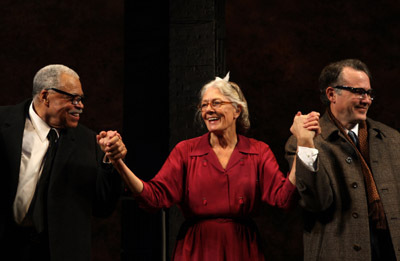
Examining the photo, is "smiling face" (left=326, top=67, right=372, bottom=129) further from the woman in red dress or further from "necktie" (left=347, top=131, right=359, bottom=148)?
the woman in red dress

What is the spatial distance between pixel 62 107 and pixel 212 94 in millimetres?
810

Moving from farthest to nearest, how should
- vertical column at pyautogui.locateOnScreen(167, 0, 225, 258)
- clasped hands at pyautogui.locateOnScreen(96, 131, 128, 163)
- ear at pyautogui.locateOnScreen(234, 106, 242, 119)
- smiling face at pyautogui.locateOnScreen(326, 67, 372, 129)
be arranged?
vertical column at pyautogui.locateOnScreen(167, 0, 225, 258)
ear at pyautogui.locateOnScreen(234, 106, 242, 119)
smiling face at pyautogui.locateOnScreen(326, 67, 372, 129)
clasped hands at pyautogui.locateOnScreen(96, 131, 128, 163)

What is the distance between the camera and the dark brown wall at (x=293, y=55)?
4.80m

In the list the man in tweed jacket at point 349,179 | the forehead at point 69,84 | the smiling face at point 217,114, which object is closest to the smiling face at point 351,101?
the man in tweed jacket at point 349,179

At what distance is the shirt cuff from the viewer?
267 centimetres

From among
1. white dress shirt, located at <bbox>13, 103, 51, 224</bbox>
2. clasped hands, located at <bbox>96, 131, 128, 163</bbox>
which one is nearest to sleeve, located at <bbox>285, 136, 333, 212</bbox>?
clasped hands, located at <bbox>96, 131, 128, 163</bbox>

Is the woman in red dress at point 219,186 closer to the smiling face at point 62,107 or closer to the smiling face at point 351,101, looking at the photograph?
the smiling face at point 351,101

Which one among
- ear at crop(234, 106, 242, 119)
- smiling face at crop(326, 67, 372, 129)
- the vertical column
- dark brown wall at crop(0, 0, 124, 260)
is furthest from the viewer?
dark brown wall at crop(0, 0, 124, 260)

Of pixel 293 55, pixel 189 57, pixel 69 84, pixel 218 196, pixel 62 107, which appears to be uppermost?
pixel 293 55

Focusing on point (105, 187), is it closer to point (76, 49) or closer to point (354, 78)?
point (354, 78)

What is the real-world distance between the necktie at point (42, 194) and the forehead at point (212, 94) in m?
0.86

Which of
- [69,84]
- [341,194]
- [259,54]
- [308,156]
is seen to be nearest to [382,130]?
[341,194]

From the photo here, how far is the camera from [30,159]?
2.79m

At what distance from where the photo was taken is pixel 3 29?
5105 mm
